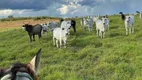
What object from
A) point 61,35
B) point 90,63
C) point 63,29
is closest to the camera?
point 90,63

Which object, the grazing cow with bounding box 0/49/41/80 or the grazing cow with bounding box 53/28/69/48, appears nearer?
the grazing cow with bounding box 0/49/41/80

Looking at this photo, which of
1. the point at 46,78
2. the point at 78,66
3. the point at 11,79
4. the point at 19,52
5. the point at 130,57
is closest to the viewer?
the point at 11,79

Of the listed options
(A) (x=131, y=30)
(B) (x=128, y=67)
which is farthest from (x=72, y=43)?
(B) (x=128, y=67)

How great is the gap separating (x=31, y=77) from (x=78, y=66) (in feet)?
35.1

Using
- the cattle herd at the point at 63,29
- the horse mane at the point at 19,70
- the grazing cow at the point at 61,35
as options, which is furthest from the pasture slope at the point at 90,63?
the horse mane at the point at 19,70

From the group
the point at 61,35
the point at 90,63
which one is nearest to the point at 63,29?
the point at 61,35

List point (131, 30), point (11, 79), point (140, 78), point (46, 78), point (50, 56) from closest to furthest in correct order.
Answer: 1. point (11, 79)
2. point (140, 78)
3. point (46, 78)
4. point (50, 56)
5. point (131, 30)

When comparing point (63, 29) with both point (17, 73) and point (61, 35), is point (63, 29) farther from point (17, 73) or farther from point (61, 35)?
point (17, 73)

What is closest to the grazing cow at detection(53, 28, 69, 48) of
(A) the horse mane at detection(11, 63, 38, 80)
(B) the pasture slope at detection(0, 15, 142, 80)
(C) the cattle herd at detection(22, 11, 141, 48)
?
(C) the cattle herd at detection(22, 11, 141, 48)

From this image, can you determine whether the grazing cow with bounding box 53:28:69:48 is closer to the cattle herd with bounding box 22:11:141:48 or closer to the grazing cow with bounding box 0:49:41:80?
the cattle herd with bounding box 22:11:141:48

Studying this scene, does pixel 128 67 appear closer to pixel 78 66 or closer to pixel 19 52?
pixel 78 66

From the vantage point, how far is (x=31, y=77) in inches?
73.4

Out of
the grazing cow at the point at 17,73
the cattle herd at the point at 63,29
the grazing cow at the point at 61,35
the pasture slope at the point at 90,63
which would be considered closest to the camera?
the grazing cow at the point at 17,73

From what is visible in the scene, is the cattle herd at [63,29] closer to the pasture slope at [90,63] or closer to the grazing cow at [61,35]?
the grazing cow at [61,35]
